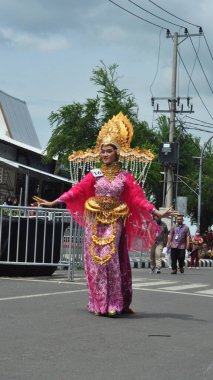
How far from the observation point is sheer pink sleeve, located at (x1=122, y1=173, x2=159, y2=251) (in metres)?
9.54

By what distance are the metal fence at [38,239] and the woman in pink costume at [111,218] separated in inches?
204

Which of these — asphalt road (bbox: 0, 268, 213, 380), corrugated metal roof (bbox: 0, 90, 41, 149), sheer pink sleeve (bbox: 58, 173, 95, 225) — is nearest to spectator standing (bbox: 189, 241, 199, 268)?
corrugated metal roof (bbox: 0, 90, 41, 149)

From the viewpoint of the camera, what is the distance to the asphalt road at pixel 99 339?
592 centimetres

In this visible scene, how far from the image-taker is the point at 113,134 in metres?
9.60

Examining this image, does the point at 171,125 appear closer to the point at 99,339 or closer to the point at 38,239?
the point at 38,239

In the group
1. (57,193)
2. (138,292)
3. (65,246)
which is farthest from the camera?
(57,193)

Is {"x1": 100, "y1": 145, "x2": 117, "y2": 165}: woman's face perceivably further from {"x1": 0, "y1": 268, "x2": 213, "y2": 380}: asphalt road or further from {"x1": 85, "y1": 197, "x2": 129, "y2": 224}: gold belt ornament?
{"x1": 0, "y1": 268, "x2": 213, "y2": 380}: asphalt road

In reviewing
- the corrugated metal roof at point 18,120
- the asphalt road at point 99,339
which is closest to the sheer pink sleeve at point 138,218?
the asphalt road at point 99,339

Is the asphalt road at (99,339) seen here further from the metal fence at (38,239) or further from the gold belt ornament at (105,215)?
the metal fence at (38,239)

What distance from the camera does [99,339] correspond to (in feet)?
24.3

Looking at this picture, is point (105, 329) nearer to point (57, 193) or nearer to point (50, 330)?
point (50, 330)

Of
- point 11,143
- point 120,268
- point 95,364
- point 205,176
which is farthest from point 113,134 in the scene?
point 205,176

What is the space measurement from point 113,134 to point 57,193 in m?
27.3

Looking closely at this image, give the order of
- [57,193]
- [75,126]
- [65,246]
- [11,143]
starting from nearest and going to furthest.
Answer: [65,246] < [11,143] < [57,193] < [75,126]
